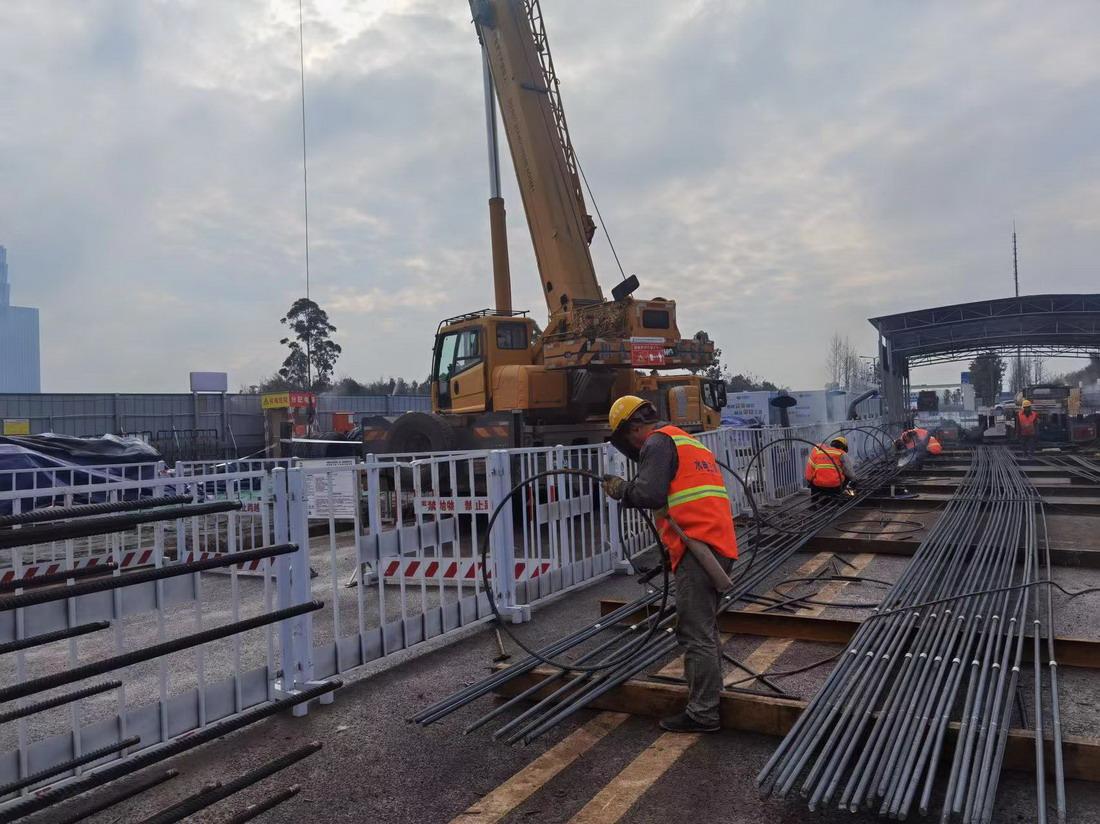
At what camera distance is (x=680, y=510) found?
4031mm

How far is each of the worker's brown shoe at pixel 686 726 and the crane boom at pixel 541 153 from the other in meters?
8.95

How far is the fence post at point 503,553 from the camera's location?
240 inches

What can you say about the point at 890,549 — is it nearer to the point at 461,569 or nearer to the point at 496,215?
the point at 461,569

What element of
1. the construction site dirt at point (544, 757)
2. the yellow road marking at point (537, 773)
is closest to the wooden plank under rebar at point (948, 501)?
the construction site dirt at point (544, 757)

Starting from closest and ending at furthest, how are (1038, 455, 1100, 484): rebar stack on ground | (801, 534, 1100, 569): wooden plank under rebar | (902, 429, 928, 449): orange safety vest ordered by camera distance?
(801, 534, 1100, 569): wooden plank under rebar < (1038, 455, 1100, 484): rebar stack on ground < (902, 429, 928, 449): orange safety vest

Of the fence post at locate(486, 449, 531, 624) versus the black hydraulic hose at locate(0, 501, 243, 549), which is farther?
the fence post at locate(486, 449, 531, 624)

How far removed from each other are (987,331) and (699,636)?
31683mm

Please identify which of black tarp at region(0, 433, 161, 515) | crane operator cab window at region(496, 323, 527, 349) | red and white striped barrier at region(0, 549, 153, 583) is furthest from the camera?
crane operator cab window at region(496, 323, 527, 349)

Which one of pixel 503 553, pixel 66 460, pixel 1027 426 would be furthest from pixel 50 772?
pixel 1027 426

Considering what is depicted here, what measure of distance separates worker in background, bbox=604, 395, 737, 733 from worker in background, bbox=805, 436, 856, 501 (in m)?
7.45

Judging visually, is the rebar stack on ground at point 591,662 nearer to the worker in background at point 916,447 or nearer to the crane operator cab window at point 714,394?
the crane operator cab window at point 714,394

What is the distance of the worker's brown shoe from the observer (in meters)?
3.84

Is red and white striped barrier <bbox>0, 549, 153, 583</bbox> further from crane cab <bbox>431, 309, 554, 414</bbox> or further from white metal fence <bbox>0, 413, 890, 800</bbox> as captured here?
crane cab <bbox>431, 309, 554, 414</bbox>

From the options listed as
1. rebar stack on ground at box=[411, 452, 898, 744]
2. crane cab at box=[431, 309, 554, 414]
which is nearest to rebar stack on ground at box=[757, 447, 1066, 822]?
rebar stack on ground at box=[411, 452, 898, 744]
